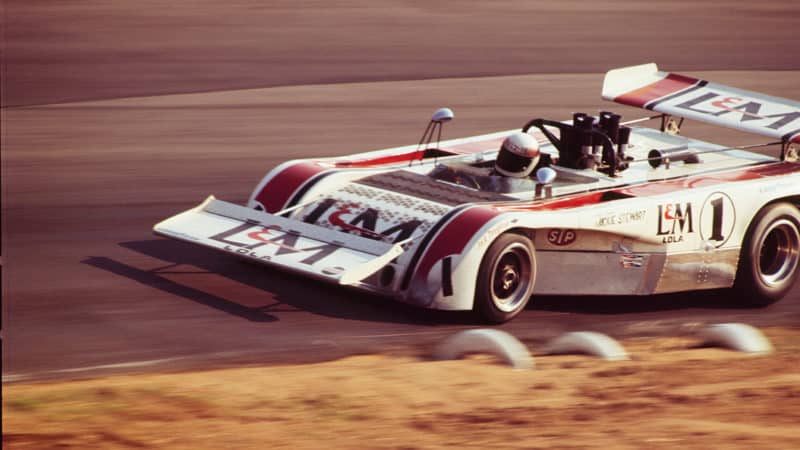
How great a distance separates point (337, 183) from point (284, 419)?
425 cm

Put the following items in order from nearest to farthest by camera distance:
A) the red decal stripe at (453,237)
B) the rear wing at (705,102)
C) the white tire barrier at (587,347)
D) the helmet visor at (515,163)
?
1. the white tire barrier at (587,347)
2. the red decal stripe at (453,237)
3. the helmet visor at (515,163)
4. the rear wing at (705,102)

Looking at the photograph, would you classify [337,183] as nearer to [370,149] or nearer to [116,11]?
[370,149]

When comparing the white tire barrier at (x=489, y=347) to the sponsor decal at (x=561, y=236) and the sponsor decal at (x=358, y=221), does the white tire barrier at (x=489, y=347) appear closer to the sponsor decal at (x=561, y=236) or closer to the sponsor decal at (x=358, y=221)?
the sponsor decal at (x=358, y=221)

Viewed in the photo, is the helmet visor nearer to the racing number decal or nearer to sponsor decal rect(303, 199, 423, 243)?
sponsor decal rect(303, 199, 423, 243)

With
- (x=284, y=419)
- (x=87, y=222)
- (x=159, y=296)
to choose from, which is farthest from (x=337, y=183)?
(x=284, y=419)

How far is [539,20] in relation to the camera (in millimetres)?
25188

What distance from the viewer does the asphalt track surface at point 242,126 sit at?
9.34 metres

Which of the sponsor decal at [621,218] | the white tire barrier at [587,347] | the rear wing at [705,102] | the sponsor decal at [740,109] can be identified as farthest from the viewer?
the sponsor decal at [740,109]

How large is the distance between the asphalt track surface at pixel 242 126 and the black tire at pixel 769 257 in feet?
0.54

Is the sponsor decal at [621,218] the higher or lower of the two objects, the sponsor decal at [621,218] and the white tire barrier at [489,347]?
the higher

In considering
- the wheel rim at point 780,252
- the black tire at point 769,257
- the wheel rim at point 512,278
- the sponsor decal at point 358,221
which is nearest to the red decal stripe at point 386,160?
the sponsor decal at point 358,221

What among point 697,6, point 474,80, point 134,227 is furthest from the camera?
point 697,6

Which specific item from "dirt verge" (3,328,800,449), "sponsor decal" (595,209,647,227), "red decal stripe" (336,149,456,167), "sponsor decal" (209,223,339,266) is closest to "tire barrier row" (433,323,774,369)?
"dirt verge" (3,328,800,449)

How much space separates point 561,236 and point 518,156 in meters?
0.97
